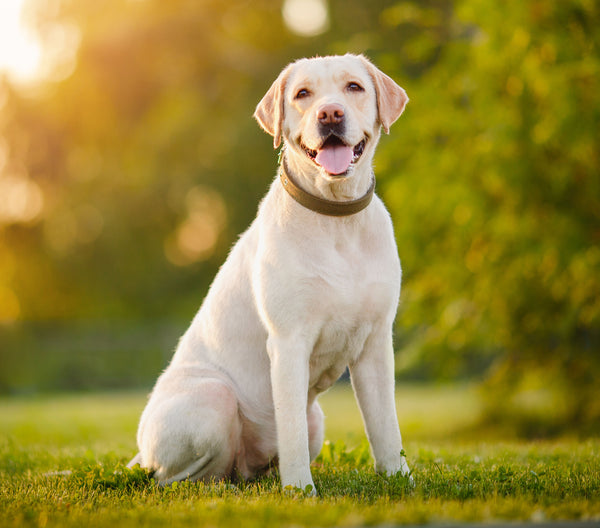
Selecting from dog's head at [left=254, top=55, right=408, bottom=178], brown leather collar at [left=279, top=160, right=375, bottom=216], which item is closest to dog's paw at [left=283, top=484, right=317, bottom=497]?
brown leather collar at [left=279, top=160, right=375, bottom=216]

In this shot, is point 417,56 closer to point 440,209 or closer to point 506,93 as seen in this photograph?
point 506,93

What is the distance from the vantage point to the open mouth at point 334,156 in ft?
12.8

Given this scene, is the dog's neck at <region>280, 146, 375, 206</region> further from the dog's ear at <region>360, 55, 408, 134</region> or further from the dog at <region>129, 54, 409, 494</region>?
the dog's ear at <region>360, 55, 408, 134</region>

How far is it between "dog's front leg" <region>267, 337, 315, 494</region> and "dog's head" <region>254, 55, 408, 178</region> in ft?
3.20

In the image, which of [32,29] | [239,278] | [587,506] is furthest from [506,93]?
[32,29]

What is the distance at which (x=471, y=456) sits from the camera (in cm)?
550

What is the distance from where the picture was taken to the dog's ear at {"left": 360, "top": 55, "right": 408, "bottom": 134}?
421 centimetres

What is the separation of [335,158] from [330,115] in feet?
0.75

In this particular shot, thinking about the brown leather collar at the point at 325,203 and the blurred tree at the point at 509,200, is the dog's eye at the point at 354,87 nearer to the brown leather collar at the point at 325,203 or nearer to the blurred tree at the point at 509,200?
the brown leather collar at the point at 325,203

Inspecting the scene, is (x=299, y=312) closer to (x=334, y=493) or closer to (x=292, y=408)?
(x=292, y=408)

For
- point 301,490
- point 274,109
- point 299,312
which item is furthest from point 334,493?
point 274,109

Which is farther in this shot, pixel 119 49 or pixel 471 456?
pixel 119 49

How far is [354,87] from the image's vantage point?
412cm

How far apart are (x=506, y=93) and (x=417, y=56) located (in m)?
1.23
